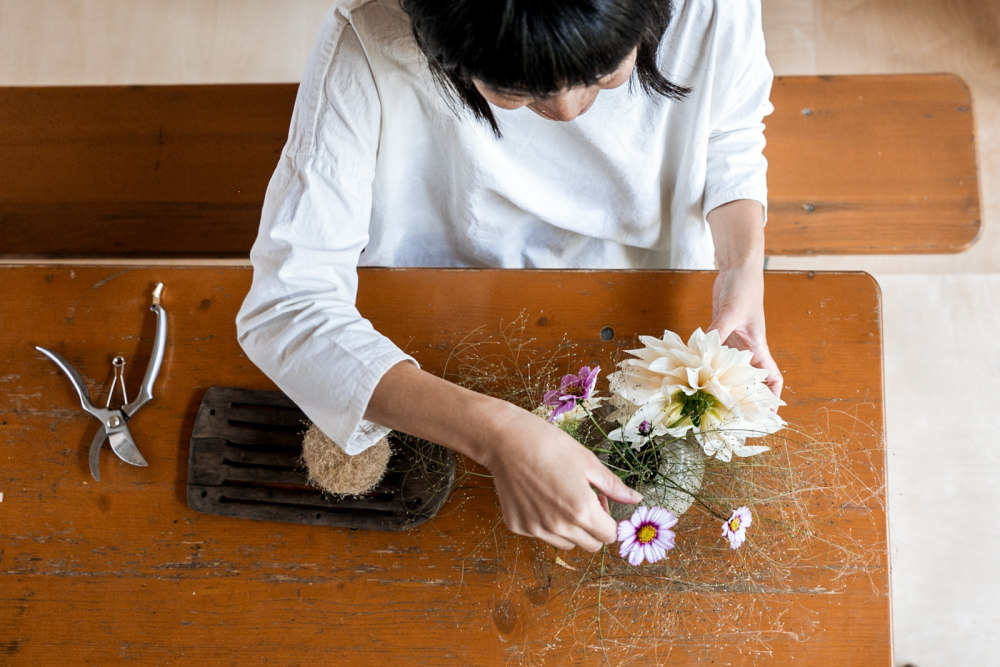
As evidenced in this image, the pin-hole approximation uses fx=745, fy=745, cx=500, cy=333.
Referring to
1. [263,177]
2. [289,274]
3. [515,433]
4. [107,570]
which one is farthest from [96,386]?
[515,433]

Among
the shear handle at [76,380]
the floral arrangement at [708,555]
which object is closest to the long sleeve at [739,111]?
the floral arrangement at [708,555]

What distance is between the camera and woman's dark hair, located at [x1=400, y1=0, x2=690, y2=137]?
517mm

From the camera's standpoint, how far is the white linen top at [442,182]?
791 mm

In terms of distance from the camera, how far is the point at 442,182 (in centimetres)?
99

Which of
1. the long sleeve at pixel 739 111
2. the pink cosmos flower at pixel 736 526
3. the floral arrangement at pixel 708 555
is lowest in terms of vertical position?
the floral arrangement at pixel 708 555

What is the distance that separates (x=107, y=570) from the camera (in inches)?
36.4

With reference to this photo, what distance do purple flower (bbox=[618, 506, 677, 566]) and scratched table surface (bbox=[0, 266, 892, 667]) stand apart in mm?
173

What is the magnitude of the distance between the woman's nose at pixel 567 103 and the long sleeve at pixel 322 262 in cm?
23

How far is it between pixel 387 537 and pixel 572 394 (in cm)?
33

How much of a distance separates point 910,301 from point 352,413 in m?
1.50

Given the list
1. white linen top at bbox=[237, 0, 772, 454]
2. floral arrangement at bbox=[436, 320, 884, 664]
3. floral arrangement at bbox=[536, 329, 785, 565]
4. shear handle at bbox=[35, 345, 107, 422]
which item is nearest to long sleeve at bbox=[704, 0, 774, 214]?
white linen top at bbox=[237, 0, 772, 454]

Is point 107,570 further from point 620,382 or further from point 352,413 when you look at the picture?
point 620,382

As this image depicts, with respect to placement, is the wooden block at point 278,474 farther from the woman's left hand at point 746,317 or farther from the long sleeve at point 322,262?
the woman's left hand at point 746,317

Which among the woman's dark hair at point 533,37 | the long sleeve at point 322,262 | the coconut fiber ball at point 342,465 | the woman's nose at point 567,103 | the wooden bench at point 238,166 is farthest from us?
the wooden bench at point 238,166
